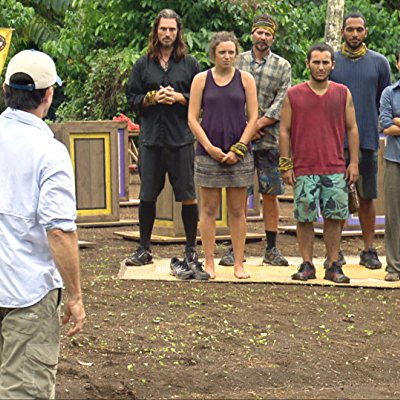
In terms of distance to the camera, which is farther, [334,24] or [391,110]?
[334,24]

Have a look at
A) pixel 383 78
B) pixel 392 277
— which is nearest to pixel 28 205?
pixel 392 277

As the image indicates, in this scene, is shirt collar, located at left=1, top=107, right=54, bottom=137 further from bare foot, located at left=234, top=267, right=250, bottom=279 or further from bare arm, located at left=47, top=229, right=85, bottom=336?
bare foot, located at left=234, top=267, right=250, bottom=279

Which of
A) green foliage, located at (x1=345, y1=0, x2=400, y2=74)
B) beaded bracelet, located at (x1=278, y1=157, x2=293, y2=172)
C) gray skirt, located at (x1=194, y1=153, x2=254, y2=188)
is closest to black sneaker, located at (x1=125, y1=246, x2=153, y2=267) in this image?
gray skirt, located at (x1=194, y1=153, x2=254, y2=188)

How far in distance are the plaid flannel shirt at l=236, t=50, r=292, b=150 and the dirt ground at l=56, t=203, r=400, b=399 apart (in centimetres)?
132

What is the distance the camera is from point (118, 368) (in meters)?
6.60

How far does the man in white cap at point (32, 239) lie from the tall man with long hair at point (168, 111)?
4763 mm

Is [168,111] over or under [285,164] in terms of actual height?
over

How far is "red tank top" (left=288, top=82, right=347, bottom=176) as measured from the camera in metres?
9.02

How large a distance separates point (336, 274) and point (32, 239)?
16.3 ft

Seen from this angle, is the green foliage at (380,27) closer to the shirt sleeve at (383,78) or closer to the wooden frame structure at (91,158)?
the wooden frame structure at (91,158)

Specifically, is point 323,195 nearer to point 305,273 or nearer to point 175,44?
point 305,273

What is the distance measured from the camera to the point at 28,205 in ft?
14.8

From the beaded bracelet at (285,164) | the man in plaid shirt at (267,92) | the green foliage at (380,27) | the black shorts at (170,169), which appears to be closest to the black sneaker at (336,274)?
the beaded bracelet at (285,164)

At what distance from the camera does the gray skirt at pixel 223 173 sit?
9.10 m
